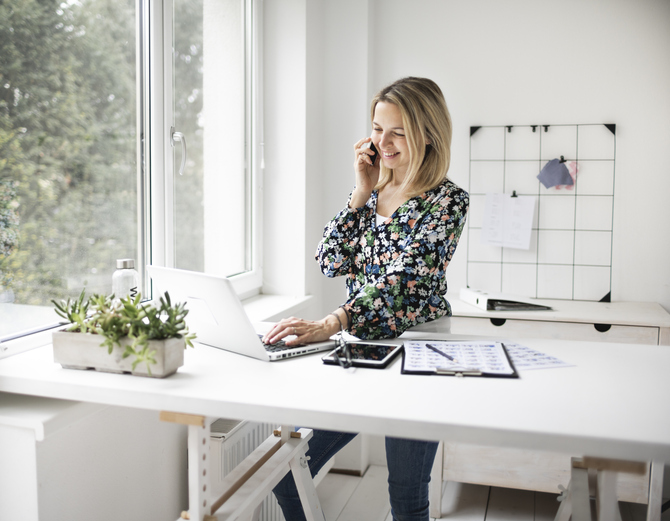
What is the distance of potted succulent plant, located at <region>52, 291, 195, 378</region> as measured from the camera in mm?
1097

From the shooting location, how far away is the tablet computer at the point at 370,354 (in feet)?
3.95

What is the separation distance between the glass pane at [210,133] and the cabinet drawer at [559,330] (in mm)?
938

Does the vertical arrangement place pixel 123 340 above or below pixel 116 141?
below

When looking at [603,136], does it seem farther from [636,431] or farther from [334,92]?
[636,431]

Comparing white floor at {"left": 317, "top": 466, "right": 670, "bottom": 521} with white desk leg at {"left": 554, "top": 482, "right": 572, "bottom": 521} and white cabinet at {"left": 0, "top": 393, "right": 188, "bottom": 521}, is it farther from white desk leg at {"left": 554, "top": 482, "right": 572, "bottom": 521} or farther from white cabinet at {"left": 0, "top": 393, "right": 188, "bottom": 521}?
white desk leg at {"left": 554, "top": 482, "right": 572, "bottom": 521}

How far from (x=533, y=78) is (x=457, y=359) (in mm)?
1831

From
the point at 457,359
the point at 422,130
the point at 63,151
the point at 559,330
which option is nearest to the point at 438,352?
the point at 457,359

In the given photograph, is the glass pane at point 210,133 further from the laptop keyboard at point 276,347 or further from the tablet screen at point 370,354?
the tablet screen at point 370,354

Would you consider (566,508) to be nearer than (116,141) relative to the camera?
Yes

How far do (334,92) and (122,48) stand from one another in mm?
1184

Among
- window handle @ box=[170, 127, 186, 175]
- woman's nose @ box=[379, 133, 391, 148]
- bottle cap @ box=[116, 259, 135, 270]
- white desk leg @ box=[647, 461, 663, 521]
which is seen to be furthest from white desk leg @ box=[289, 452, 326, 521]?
white desk leg @ box=[647, 461, 663, 521]

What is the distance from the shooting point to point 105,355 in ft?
3.71

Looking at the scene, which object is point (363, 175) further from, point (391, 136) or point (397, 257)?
point (397, 257)

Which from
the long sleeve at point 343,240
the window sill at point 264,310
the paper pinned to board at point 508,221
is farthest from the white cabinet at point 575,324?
the long sleeve at point 343,240
